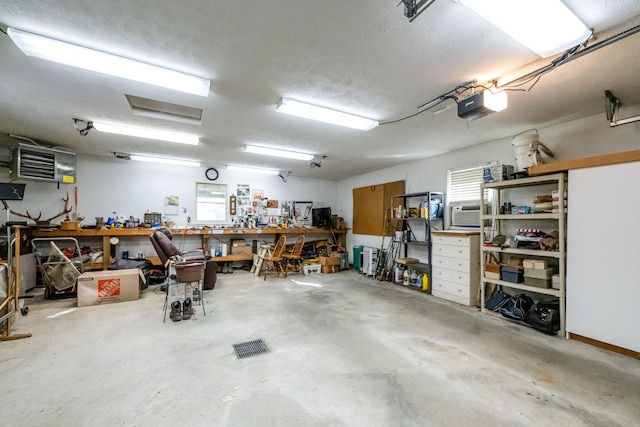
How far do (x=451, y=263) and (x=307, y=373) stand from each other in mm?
3219

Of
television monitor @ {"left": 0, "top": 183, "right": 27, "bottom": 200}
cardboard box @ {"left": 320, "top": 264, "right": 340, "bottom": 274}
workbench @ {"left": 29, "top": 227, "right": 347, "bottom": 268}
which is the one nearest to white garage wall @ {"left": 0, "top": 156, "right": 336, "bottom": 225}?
workbench @ {"left": 29, "top": 227, "right": 347, "bottom": 268}

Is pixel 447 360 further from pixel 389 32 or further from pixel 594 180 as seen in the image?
pixel 389 32

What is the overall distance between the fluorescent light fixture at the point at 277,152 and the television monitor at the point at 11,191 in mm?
2870

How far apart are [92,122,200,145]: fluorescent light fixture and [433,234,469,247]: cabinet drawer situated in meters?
4.46

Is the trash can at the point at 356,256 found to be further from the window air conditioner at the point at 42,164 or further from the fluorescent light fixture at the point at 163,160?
the window air conditioner at the point at 42,164

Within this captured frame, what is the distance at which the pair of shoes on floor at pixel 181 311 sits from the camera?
334 centimetres

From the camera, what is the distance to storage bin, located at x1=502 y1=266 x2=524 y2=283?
3462 mm

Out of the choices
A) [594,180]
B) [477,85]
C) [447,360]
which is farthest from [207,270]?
[594,180]

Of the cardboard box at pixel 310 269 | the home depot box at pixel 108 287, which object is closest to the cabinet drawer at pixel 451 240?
the cardboard box at pixel 310 269

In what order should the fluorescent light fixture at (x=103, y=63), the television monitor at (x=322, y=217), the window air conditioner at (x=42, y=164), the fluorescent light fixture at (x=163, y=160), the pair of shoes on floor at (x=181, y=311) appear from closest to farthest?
the fluorescent light fixture at (x=103, y=63) → the pair of shoes on floor at (x=181, y=311) → the window air conditioner at (x=42, y=164) → the fluorescent light fixture at (x=163, y=160) → the television monitor at (x=322, y=217)

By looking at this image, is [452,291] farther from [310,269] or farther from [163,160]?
[163,160]

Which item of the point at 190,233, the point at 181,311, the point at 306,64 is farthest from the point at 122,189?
the point at 306,64

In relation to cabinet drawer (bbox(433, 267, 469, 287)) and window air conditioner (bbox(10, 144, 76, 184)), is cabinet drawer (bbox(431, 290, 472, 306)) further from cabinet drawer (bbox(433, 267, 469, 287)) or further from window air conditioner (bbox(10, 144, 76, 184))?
window air conditioner (bbox(10, 144, 76, 184))

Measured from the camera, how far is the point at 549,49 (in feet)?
6.26
